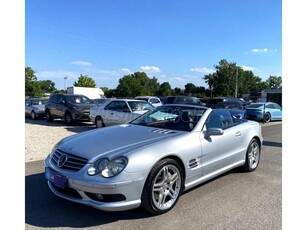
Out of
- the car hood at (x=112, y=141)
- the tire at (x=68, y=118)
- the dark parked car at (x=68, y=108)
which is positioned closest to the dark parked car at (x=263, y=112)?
the dark parked car at (x=68, y=108)

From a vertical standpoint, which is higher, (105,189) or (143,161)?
(143,161)

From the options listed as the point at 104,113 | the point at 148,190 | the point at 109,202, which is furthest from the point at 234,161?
the point at 104,113

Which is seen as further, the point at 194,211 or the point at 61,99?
the point at 61,99

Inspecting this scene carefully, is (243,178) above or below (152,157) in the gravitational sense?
below

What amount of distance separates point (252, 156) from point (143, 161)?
10.3ft

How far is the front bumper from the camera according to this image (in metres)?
3.27

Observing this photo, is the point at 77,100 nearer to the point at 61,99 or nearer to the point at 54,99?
the point at 61,99

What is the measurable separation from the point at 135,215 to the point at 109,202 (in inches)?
19.1

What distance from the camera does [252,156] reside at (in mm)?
5793

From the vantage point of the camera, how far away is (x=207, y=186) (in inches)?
187

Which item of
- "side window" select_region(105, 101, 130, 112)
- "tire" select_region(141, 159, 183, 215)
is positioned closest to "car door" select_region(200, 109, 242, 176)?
"tire" select_region(141, 159, 183, 215)

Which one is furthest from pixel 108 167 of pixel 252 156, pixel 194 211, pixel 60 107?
pixel 60 107
